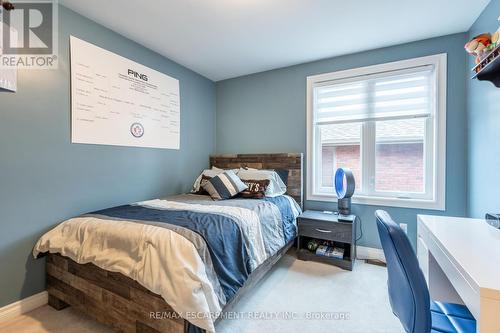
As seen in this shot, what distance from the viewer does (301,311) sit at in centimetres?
175

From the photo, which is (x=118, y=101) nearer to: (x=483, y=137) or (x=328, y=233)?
(x=328, y=233)

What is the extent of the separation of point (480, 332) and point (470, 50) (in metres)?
1.83

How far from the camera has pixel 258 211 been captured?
2158 mm

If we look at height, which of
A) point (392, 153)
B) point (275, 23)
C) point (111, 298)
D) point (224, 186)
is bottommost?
point (111, 298)

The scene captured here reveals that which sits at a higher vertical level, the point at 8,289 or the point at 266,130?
the point at 266,130

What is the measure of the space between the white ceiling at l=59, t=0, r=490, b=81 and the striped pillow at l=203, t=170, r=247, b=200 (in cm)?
157

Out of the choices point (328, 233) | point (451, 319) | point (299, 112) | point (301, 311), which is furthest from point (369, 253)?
point (299, 112)

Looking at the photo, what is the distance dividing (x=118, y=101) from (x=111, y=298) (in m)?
1.84

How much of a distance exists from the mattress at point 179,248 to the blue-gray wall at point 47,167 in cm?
19

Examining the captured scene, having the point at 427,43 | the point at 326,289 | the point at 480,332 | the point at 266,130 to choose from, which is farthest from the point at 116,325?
the point at 427,43

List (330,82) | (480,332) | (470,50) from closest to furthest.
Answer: (480,332)
(470,50)
(330,82)

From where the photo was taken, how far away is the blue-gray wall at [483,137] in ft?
5.89

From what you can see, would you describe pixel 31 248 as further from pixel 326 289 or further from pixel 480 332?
pixel 480 332

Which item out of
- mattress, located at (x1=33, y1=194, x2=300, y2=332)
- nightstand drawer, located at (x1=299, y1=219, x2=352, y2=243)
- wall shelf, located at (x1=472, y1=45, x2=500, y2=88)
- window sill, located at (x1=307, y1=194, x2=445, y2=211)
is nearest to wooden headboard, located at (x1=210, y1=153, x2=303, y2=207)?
window sill, located at (x1=307, y1=194, x2=445, y2=211)
